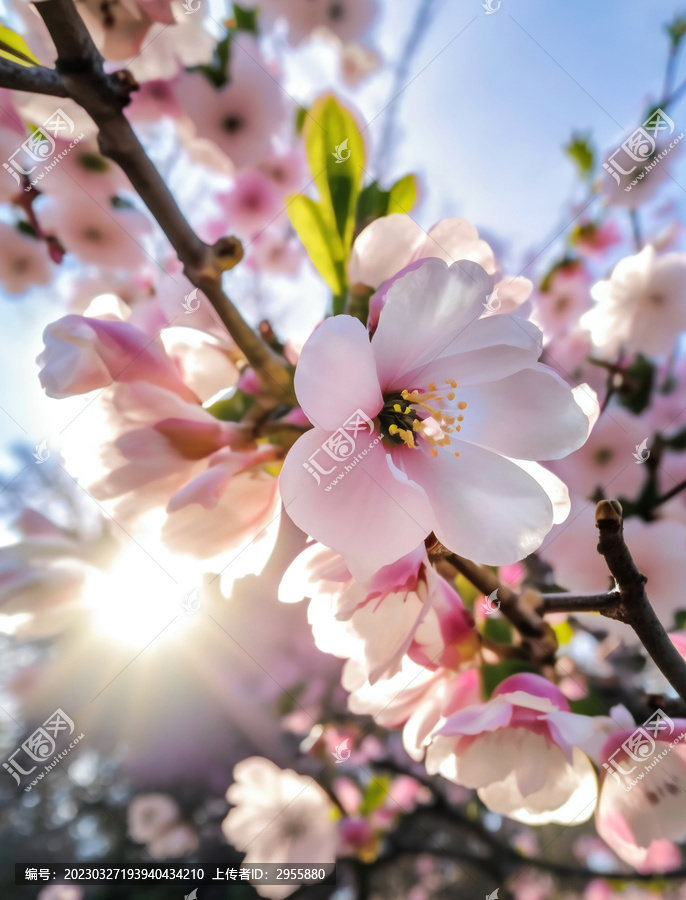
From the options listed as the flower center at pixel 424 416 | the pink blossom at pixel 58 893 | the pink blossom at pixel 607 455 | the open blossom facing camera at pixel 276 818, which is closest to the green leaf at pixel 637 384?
the pink blossom at pixel 607 455

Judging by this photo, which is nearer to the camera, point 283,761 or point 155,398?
point 155,398

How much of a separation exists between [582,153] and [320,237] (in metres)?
0.77

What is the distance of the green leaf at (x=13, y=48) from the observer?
44cm

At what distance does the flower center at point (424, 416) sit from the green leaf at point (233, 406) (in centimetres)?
18

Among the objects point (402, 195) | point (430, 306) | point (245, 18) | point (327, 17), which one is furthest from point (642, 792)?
point (327, 17)

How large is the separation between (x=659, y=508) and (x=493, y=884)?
147 cm

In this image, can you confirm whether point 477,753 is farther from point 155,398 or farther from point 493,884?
point 493,884

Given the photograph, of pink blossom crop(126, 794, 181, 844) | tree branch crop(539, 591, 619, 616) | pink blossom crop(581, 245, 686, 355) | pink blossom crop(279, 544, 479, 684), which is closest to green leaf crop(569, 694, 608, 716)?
tree branch crop(539, 591, 619, 616)

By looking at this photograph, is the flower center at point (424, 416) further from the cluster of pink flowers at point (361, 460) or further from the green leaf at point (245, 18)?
the green leaf at point (245, 18)

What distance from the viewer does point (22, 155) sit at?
2.16 ft

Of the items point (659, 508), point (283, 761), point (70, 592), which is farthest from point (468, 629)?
point (283, 761)

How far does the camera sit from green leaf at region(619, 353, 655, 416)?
945mm

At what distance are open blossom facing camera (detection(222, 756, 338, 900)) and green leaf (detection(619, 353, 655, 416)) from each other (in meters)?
1.15

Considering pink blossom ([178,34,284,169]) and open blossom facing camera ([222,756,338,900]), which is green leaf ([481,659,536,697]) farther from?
open blossom facing camera ([222,756,338,900])
